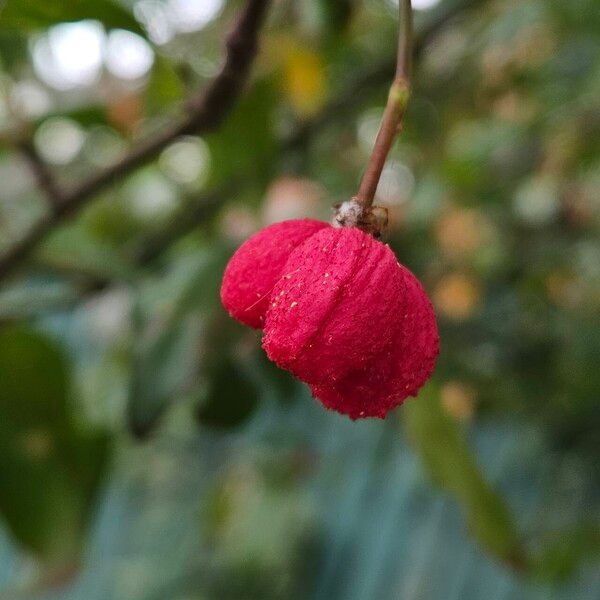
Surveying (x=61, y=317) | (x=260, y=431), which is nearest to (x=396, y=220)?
(x=260, y=431)

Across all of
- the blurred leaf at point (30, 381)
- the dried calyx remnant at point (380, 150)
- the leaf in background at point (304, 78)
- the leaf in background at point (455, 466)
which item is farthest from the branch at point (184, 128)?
the leaf in background at point (304, 78)

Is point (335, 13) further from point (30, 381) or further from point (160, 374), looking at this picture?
point (30, 381)

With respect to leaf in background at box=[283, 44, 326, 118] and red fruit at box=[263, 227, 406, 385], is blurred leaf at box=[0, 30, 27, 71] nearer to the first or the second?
leaf in background at box=[283, 44, 326, 118]

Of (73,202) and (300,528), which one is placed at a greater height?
(73,202)

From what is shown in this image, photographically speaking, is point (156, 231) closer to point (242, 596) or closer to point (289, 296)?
point (289, 296)

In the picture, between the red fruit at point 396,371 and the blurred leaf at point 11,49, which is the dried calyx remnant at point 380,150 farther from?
the blurred leaf at point 11,49

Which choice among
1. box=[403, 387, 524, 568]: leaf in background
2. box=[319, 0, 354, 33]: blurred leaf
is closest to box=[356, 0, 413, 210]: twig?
box=[403, 387, 524, 568]: leaf in background

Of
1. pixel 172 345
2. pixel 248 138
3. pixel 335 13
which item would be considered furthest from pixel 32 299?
pixel 335 13
